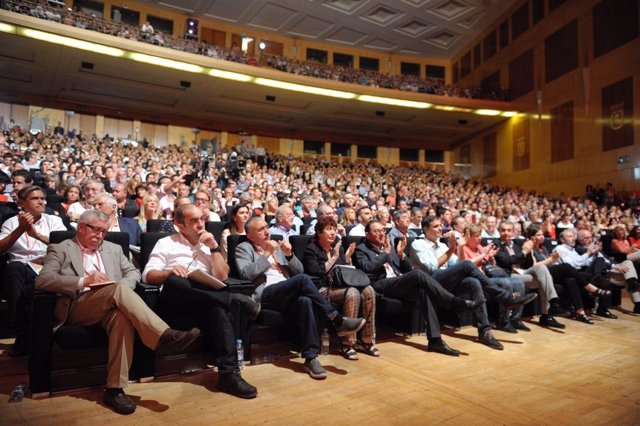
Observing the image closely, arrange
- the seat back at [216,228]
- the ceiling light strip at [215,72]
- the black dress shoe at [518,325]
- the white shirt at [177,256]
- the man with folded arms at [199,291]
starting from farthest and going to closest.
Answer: the ceiling light strip at [215,72] → the black dress shoe at [518,325] → the seat back at [216,228] → the white shirt at [177,256] → the man with folded arms at [199,291]

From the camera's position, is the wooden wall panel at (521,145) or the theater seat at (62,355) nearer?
the theater seat at (62,355)

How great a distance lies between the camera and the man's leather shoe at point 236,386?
166cm

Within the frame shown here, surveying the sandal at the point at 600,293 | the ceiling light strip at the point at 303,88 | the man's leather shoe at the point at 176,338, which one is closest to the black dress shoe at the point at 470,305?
the sandal at the point at 600,293

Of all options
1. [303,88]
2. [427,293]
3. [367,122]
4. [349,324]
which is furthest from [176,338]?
[367,122]

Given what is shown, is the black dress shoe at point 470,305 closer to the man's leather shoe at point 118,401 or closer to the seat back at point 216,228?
the seat back at point 216,228

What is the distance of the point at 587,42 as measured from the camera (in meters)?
9.52

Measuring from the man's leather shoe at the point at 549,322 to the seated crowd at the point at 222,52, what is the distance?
8991mm

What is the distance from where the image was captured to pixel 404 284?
2492 millimetres

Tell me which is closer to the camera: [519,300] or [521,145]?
[519,300]

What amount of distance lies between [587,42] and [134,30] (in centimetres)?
1000

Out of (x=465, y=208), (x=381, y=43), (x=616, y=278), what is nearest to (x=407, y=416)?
(x=616, y=278)

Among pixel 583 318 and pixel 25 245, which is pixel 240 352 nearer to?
pixel 25 245

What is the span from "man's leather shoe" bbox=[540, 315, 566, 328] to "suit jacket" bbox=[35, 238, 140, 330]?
277cm

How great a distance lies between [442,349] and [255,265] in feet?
3.72
